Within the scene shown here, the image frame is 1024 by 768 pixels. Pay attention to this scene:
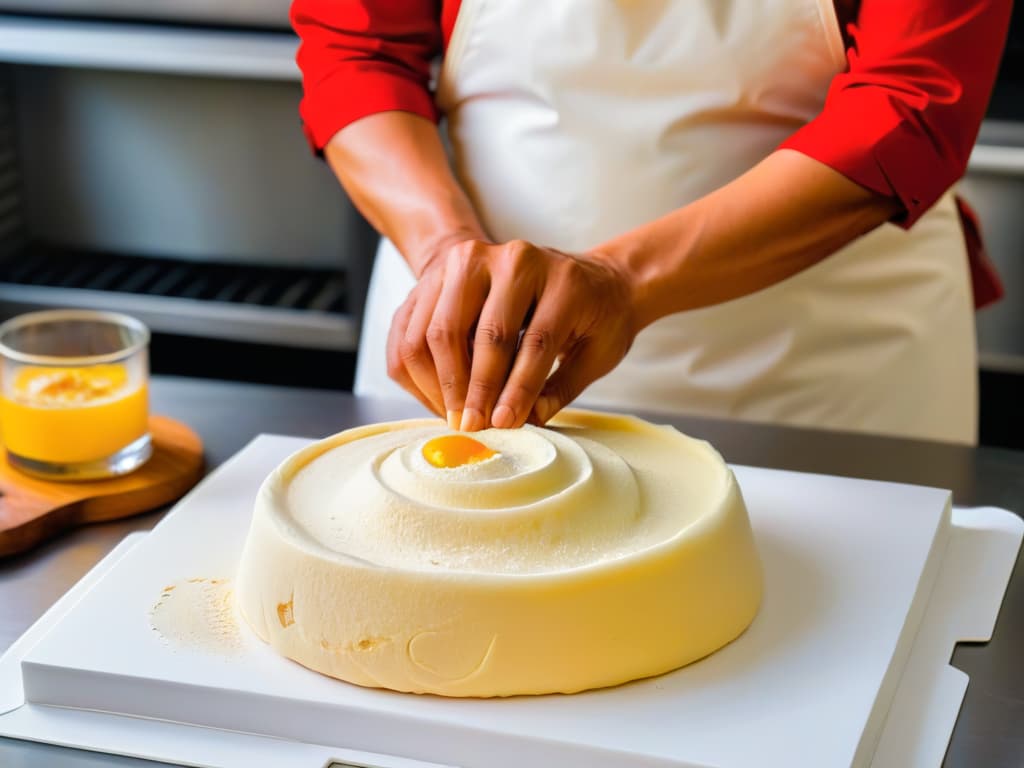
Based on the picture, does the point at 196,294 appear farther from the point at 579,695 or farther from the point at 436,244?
the point at 579,695

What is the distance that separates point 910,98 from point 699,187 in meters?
0.29

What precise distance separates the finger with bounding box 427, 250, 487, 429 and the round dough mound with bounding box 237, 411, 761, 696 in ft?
0.19

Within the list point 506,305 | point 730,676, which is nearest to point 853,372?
point 506,305

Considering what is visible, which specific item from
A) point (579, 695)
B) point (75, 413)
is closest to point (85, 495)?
point (75, 413)

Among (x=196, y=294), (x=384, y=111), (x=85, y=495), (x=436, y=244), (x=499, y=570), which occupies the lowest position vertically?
(x=196, y=294)

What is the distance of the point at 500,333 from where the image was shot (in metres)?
1.18

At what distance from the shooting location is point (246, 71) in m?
2.53

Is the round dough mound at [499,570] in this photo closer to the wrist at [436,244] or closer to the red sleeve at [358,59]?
the wrist at [436,244]

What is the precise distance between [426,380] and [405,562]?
0.87 feet

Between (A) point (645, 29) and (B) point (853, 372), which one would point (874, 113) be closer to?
(A) point (645, 29)

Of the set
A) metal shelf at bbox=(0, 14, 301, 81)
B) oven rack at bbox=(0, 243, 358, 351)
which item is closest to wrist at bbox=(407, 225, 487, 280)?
metal shelf at bbox=(0, 14, 301, 81)

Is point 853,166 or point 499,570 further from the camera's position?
point 853,166

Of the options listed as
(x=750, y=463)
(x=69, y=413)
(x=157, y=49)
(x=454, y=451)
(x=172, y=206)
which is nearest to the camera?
(x=454, y=451)

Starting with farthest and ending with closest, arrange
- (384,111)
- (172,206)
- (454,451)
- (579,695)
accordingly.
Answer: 1. (172,206)
2. (384,111)
3. (454,451)
4. (579,695)
